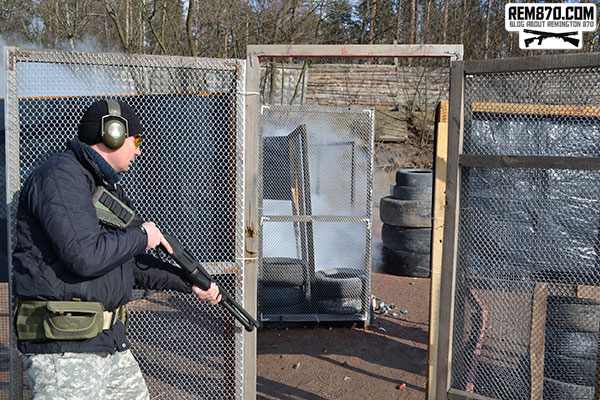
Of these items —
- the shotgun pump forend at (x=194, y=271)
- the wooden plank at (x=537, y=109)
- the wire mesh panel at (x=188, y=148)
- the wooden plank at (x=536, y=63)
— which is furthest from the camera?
the wire mesh panel at (x=188, y=148)

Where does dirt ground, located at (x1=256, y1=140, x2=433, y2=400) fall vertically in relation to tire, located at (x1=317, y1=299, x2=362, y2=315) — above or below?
below

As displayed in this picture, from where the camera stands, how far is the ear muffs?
7.77 ft

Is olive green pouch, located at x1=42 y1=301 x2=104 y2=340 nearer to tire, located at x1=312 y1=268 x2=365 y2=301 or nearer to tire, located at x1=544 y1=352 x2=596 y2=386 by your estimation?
tire, located at x1=544 y1=352 x2=596 y2=386

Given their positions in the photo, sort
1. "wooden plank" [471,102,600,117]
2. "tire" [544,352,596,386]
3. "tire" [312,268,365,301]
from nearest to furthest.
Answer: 1. "wooden plank" [471,102,600,117]
2. "tire" [544,352,596,386]
3. "tire" [312,268,365,301]

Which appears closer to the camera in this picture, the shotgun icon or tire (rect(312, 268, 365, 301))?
the shotgun icon

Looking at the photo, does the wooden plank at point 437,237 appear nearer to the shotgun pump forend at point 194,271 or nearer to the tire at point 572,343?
the tire at point 572,343

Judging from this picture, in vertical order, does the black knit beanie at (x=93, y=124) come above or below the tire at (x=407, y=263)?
above

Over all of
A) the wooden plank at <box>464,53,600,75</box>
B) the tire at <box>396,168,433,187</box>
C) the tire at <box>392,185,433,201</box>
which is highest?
the wooden plank at <box>464,53,600,75</box>

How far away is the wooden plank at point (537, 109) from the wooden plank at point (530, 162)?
28 centimetres

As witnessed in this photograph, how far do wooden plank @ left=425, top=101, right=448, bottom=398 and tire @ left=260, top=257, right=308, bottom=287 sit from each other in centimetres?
293

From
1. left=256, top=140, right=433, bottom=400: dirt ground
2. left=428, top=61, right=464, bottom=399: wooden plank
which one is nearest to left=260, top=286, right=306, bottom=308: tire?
left=256, top=140, right=433, bottom=400: dirt ground

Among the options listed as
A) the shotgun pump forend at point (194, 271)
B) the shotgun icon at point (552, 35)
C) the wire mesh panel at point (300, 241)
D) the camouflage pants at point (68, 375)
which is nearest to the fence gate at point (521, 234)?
the shotgun pump forend at point (194, 271)

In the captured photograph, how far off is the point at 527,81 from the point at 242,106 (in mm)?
1688

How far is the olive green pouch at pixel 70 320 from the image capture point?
7.27 feet
